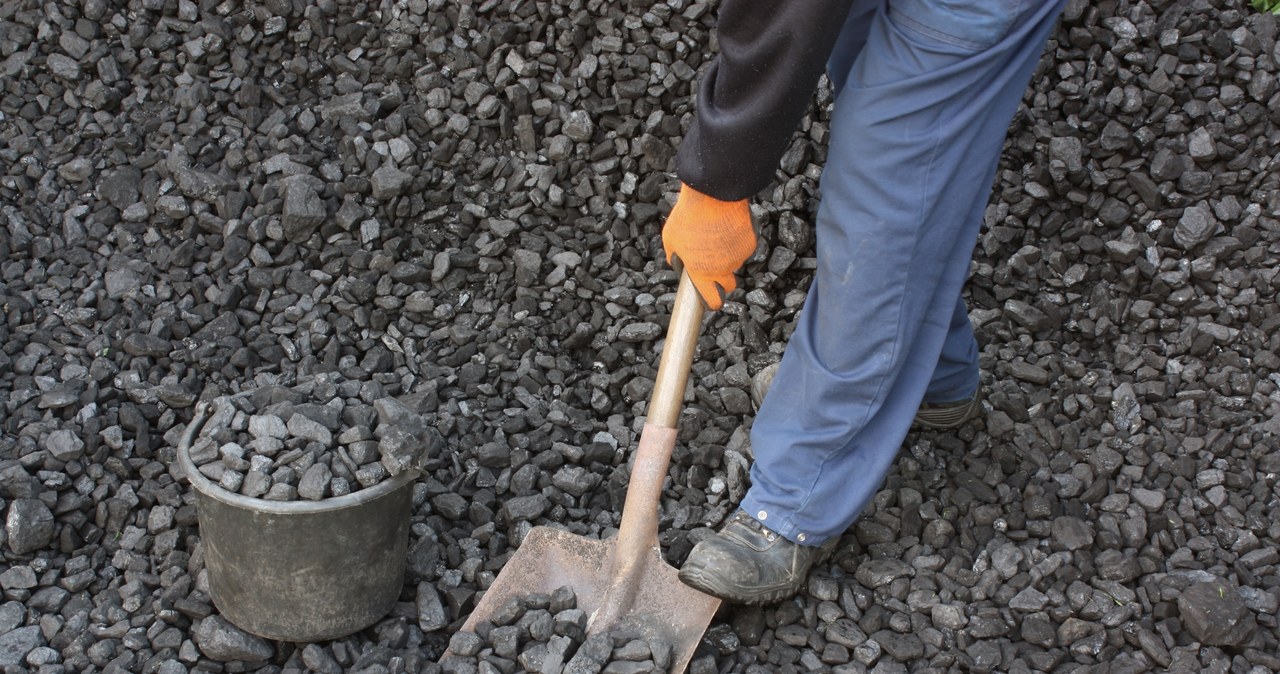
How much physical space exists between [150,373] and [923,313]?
7.31ft

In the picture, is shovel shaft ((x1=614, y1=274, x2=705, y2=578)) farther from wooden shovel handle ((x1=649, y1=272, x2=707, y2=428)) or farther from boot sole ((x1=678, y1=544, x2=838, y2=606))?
boot sole ((x1=678, y1=544, x2=838, y2=606))

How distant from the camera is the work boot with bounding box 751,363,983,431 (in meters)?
3.21

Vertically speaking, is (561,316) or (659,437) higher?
(659,437)

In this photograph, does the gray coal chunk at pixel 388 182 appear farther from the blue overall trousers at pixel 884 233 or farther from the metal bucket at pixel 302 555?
the blue overall trousers at pixel 884 233

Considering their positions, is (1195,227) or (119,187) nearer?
(1195,227)

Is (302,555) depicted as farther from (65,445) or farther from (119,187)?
(119,187)

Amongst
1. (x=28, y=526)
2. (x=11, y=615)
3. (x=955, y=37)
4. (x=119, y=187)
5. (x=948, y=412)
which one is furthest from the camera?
(x=119, y=187)

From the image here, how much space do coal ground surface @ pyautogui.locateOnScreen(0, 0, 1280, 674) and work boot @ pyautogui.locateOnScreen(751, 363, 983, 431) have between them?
78 millimetres

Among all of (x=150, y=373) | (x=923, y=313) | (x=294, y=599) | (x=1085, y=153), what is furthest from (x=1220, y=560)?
(x=150, y=373)

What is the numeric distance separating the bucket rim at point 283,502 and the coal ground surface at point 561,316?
0.35 metres

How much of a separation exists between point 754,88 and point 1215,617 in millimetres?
1657

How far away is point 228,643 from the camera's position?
8.88ft

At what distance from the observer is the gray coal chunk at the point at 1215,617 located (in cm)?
272

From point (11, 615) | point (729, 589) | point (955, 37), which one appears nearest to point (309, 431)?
point (11, 615)
